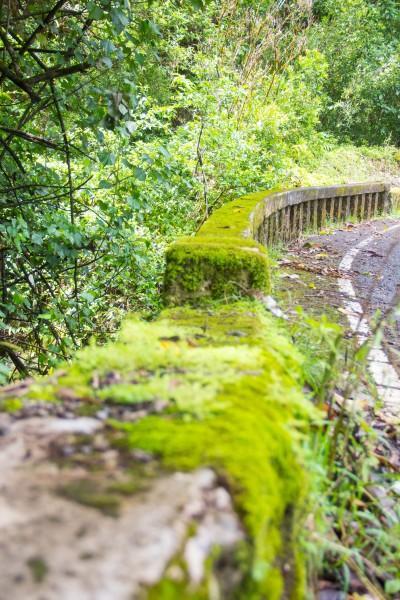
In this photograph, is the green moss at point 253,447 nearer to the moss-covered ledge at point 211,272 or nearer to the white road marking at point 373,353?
the white road marking at point 373,353

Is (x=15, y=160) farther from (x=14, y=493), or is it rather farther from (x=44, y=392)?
(x=14, y=493)

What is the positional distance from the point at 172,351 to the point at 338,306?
12.1 ft

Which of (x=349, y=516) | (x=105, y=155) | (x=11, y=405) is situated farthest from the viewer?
(x=105, y=155)

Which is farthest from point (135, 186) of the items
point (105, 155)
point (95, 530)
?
point (95, 530)

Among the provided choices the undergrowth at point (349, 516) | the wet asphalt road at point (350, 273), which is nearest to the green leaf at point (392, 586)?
the undergrowth at point (349, 516)

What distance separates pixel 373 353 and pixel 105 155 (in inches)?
95.2

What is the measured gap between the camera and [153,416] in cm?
139

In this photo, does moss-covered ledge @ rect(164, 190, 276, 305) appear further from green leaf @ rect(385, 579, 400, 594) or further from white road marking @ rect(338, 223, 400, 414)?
green leaf @ rect(385, 579, 400, 594)

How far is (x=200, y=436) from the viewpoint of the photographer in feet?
4.16

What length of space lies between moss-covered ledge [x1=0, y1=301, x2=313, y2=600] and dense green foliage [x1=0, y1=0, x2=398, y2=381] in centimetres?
197

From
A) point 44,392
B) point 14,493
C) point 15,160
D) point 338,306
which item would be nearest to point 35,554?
point 14,493

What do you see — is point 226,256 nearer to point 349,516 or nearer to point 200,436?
point 349,516

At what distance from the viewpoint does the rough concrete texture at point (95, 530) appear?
862mm

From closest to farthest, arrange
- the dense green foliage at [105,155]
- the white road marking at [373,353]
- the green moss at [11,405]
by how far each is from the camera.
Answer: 1. the green moss at [11,405]
2. the white road marking at [373,353]
3. the dense green foliage at [105,155]
